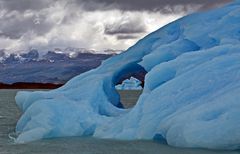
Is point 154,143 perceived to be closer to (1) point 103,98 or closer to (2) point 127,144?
(2) point 127,144

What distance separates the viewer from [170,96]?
15086 millimetres

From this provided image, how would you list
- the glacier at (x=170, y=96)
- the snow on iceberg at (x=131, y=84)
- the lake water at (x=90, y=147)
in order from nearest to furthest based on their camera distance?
the glacier at (x=170, y=96), the lake water at (x=90, y=147), the snow on iceberg at (x=131, y=84)

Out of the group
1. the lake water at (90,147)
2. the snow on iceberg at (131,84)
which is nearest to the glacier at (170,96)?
the lake water at (90,147)

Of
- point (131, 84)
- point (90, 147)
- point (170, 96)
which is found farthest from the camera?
point (131, 84)

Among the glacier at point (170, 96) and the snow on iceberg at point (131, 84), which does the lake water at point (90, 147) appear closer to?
the glacier at point (170, 96)

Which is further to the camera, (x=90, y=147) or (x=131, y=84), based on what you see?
(x=131, y=84)

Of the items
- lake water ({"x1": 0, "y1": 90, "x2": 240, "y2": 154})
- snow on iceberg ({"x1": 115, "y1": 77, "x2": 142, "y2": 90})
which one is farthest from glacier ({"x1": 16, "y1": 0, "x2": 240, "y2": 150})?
snow on iceberg ({"x1": 115, "y1": 77, "x2": 142, "y2": 90})

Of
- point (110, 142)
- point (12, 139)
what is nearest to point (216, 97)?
point (110, 142)

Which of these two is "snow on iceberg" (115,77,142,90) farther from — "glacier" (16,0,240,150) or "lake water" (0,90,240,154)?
"lake water" (0,90,240,154)

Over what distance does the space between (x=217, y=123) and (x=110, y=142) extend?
3.89m

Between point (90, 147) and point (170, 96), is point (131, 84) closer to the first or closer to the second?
point (170, 96)

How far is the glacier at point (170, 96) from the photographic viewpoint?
43.6 ft

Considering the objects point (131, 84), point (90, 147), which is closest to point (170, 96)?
point (90, 147)

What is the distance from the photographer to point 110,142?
605 inches
